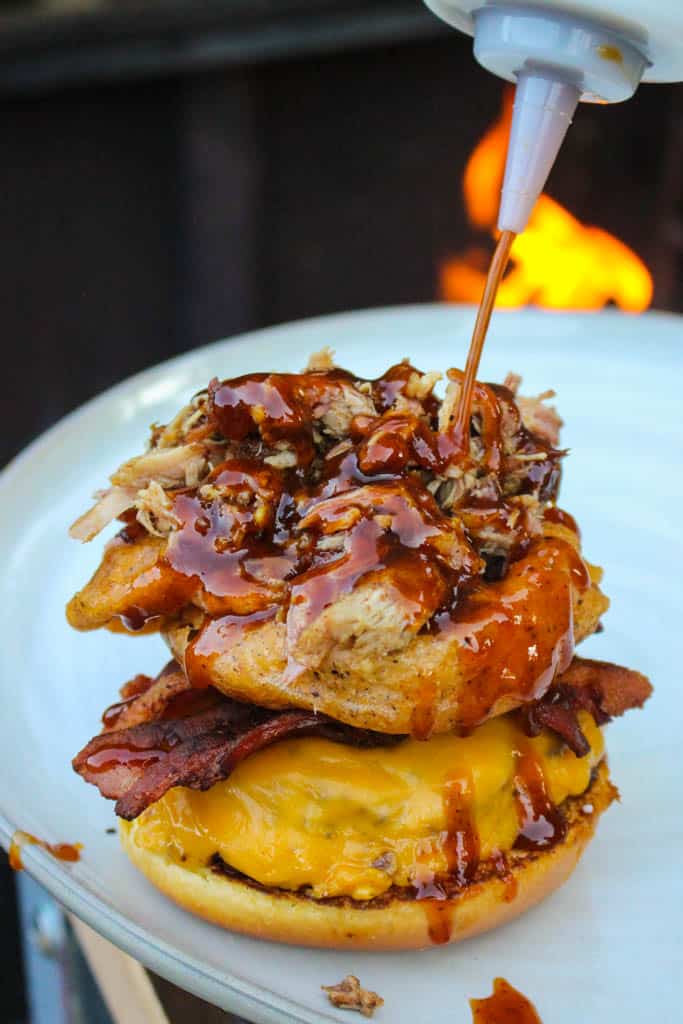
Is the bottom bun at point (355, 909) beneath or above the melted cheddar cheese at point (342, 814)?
beneath

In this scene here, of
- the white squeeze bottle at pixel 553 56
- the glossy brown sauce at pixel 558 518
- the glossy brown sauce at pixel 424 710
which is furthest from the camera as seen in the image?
the glossy brown sauce at pixel 558 518

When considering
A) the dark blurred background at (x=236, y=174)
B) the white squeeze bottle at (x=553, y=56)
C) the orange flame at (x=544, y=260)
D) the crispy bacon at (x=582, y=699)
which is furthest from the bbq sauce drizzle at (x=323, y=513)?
the dark blurred background at (x=236, y=174)

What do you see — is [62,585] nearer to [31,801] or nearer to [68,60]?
[31,801]

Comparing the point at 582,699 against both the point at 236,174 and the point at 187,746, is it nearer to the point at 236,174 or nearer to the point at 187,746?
the point at 187,746

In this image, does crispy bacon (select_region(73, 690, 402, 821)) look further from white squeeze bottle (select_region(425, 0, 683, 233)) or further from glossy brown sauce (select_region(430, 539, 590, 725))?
white squeeze bottle (select_region(425, 0, 683, 233))

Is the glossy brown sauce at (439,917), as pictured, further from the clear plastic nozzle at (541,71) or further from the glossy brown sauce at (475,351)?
the clear plastic nozzle at (541,71)

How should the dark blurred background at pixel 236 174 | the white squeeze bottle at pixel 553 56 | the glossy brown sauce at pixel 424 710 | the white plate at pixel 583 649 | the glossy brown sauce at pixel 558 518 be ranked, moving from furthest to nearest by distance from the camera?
1. the dark blurred background at pixel 236 174
2. the glossy brown sauce at pixel 558 518
3. the white plate at pixel 583 649
4. the glossy brown sauce at pixel 424 710
5. the white squeeze bottle at pixel 553 56

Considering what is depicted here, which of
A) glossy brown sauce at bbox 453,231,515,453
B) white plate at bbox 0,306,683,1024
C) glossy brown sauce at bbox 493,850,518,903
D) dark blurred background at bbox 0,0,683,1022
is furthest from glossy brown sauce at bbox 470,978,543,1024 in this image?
dark blurred background at bbox 0,0,683,1022
